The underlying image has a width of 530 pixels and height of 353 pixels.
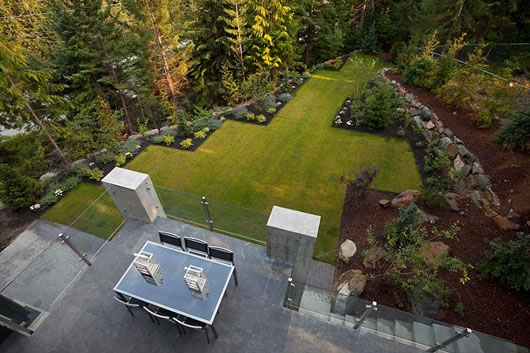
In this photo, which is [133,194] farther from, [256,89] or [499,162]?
[499,162]

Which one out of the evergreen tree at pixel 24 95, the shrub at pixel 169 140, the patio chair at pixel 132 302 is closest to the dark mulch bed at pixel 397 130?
the shrub at pixel 169 140

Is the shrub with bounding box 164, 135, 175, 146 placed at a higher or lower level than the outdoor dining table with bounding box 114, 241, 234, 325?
lower

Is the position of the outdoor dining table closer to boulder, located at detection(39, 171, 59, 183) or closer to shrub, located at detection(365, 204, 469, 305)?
shrub, located at detection(365, 204, 469, 305)

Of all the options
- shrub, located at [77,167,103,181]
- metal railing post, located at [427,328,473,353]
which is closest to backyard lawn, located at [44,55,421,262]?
shrub, located at [77,167,103,181]

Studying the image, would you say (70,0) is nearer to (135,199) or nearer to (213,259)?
(135,199)

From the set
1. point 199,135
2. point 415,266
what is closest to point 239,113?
point 199,135

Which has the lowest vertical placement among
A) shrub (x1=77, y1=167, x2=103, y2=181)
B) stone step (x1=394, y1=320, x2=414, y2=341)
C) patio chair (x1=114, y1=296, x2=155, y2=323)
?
shrub (x1=77, y1=167, x2=103, y2=181)

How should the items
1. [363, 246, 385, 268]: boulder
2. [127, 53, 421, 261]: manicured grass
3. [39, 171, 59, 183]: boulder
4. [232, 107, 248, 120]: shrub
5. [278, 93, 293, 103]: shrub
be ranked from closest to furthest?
1. [363, 246, 385, 268]: boulder
2. [127, 53, 421, 261]: manicured grass
3. [39, 171, 59, 183]: boulder
4. [232, 107, 248, 120]: shrub
5. [278, 93, 293, 103]: shrub
